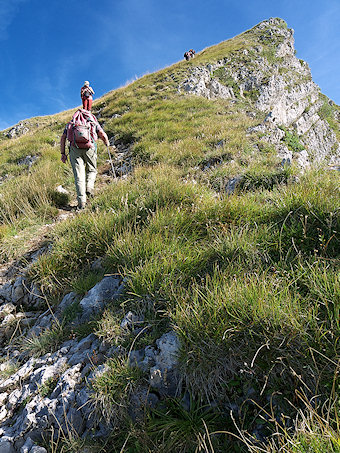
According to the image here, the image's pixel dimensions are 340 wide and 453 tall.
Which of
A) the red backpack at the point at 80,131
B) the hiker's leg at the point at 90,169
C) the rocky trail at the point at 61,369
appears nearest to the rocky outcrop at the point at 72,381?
the rocky trail at the point at 61,369

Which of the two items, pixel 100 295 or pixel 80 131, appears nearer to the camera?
pixel 100 295

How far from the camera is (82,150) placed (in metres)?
6.11

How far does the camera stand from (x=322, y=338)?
61.6 inches

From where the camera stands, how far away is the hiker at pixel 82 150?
19.2 ft

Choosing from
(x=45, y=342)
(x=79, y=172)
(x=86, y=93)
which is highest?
(x=86, y=93)

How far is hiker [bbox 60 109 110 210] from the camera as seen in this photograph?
5.84 meters

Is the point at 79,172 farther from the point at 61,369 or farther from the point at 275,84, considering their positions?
the point at 275,84

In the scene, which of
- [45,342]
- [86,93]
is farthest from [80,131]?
[86,93]

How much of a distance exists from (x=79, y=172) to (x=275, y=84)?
2627 centimetres

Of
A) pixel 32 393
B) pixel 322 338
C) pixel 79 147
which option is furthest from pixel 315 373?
pixel 79 147

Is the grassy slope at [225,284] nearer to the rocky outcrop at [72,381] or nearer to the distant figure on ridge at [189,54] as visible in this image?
the rocky outcrop at [72,381]

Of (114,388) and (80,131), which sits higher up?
(80,131)

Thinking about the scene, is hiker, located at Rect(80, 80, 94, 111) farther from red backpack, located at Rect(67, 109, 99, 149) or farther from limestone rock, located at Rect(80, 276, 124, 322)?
limestone rock, located at Rect(80, 276, 124, 322)

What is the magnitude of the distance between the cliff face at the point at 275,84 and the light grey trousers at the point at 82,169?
13476 mm
